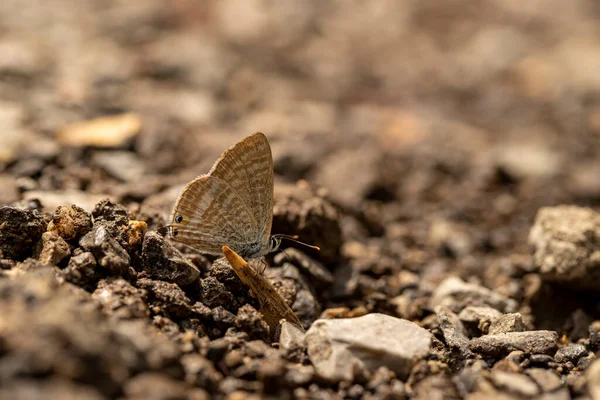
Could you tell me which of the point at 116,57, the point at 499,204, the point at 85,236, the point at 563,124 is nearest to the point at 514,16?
the point at 563,124

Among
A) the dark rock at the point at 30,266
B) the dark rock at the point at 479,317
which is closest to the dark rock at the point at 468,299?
the dark rock at the point at 479,317

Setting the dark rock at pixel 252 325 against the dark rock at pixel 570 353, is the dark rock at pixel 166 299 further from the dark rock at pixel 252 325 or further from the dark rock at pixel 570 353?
the dark rock at pixel 570 353

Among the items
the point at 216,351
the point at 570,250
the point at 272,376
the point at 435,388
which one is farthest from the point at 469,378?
the point at 570,250

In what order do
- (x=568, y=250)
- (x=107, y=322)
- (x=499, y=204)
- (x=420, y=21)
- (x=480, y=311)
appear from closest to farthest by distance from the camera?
1. (x=107, y=322)
2. (x=480, y=311)
3. (x=568, y=250)
4. (x=499, y=204)
5. (x=420, y=21)

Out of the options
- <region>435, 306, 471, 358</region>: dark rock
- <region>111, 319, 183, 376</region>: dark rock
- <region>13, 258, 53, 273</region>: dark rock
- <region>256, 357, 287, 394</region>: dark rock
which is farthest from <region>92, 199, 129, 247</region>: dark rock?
<region>435, 306, 471, 358</region>: dark rock

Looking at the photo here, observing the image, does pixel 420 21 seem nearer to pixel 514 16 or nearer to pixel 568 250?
pixel 514 16

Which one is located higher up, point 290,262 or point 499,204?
point 499,204

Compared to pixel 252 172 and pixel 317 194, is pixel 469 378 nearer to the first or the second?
pixel 252 172
